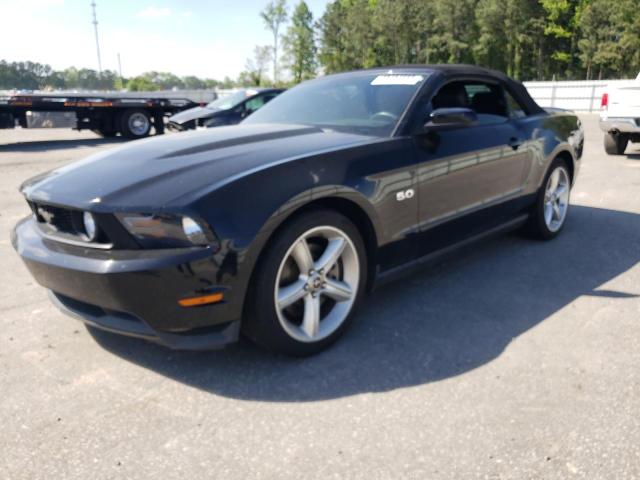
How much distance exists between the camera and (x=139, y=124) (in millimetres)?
15930

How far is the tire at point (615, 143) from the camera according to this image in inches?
409

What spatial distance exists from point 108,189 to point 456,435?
5.93 feet

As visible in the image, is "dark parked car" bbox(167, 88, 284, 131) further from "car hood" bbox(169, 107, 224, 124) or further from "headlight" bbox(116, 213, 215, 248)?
"headlight" bbox(116, 213, 215, 248)

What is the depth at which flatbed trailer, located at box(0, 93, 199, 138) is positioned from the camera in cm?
1374

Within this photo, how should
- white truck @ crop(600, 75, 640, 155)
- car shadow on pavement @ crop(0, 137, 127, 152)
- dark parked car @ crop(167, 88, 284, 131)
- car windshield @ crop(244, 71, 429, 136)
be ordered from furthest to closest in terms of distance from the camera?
car shadow on pavement @ crop(0, 137, 127, 152) < dark parked car @ crop(167, 88, 284, 131) < white truck @ crop(600, 75, 640, 155) < car windshield @ crop(244, 71, 429, 136)

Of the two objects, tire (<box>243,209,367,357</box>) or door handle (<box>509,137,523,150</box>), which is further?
door handle (<box>509,137,523,150</box>)

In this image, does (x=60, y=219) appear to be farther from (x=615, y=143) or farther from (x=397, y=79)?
(x=615, y=143)

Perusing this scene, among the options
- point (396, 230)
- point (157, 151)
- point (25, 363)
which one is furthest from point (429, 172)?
point (25, 363)

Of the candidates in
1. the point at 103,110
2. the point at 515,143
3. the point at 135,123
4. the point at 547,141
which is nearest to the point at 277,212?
the point at 515,143

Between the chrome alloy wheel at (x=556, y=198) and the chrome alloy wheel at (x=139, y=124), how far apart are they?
13.2 m

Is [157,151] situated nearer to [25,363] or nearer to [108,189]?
[108,189]

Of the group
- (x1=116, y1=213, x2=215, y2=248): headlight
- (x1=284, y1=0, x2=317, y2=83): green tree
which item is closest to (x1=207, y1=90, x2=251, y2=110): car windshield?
(x1=116, y1=213, x2=215, y2=248): headlight

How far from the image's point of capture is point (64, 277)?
2.49m

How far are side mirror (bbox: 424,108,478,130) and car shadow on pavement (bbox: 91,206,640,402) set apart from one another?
3.60 feet
